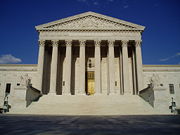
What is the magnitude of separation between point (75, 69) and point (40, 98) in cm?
1217

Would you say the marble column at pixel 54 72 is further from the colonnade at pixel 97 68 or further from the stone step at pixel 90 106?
the stone step at pixel 90 106

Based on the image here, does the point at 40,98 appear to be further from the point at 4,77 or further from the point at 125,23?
the point at 125,23

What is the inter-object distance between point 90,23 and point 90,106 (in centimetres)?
1827

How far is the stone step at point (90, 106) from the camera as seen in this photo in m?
21.0

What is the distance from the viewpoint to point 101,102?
85.9ft

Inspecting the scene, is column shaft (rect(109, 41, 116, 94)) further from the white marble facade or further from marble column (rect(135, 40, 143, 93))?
marble column (rect(135, 40, 143, 93))

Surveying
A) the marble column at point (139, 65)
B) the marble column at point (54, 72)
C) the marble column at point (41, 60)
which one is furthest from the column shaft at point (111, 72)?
the marble column at point (41, 60)

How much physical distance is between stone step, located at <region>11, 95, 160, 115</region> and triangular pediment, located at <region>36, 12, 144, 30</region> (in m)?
14.2

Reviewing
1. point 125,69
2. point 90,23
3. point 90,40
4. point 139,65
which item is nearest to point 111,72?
point 125,69

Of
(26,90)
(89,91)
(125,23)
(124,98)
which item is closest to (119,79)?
(89,91)

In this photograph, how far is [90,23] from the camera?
3488 cm

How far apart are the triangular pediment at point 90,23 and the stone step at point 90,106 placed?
14.2 m

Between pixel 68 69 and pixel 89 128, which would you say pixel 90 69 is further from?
pixel 89 128

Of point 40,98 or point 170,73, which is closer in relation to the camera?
point 40,98
